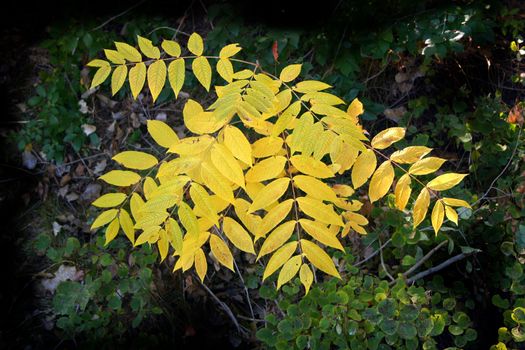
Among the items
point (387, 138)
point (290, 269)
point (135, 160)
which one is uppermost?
point (387, 138)

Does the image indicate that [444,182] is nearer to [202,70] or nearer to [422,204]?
[422,204]

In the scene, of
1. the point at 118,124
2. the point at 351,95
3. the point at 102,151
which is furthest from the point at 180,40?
the point at 351,95

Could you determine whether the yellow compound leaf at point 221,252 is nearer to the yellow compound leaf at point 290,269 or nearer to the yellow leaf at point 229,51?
the yellow compound leaf at point 290,269

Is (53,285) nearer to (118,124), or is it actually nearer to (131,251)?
(131,251)

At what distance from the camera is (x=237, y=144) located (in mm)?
1398

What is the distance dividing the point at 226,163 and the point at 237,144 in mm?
70

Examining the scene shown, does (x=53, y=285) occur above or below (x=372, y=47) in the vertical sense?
→ below

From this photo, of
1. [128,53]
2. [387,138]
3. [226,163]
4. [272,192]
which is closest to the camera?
[226,163]

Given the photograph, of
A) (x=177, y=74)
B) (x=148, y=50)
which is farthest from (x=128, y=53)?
(x=177, y=74)

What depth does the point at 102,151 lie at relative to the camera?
11.3 feet

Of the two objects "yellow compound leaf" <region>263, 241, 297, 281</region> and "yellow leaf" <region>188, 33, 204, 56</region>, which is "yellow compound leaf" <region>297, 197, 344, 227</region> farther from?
"yellow leaf" <region>188, 33, 204, 56</region>

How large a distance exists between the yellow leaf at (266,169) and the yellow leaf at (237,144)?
14 cm

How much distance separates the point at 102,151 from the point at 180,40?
0.98 metres

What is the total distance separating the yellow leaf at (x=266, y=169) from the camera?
4.94 feet
